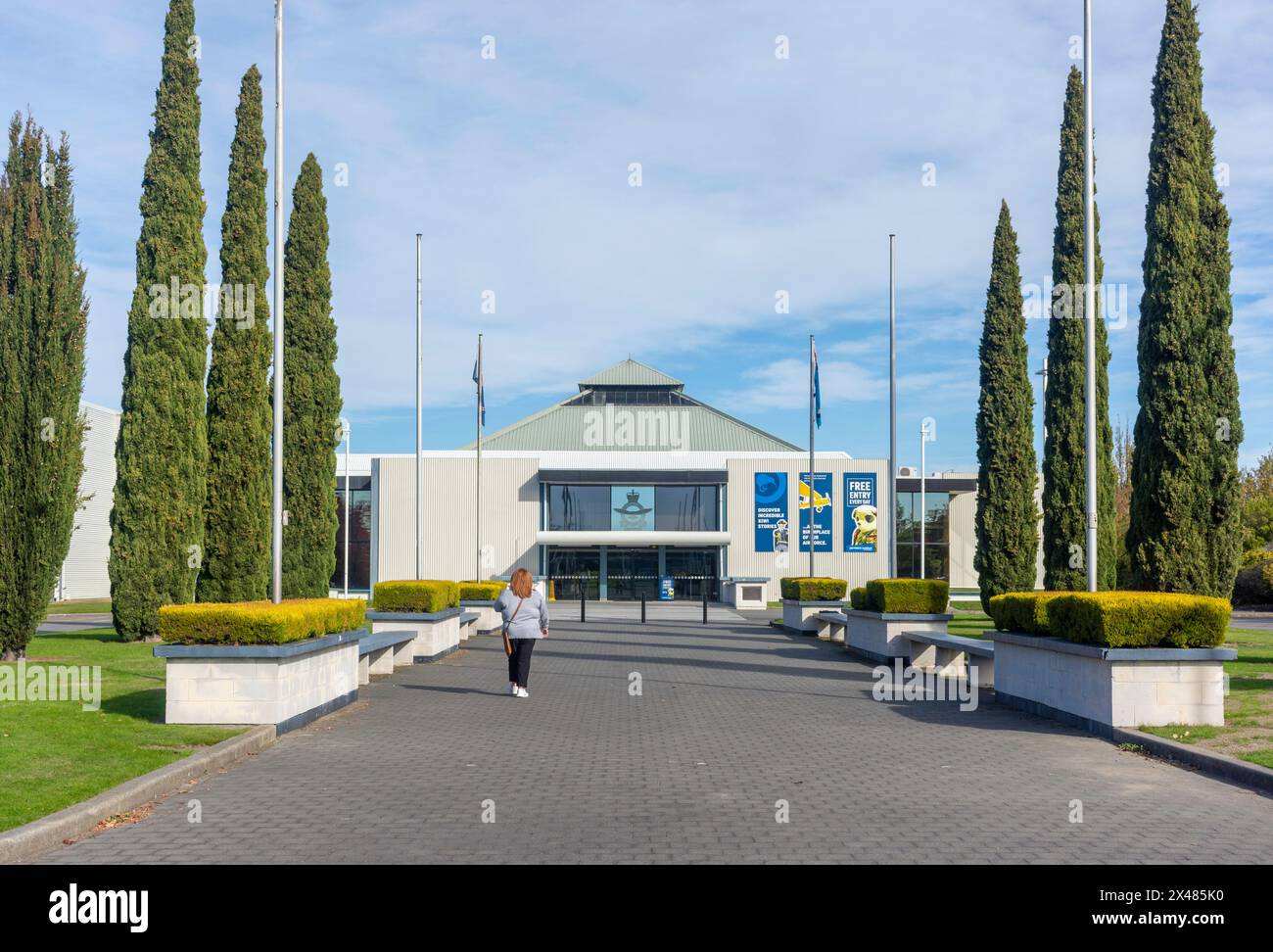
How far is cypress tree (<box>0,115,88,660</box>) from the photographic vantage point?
728 inches

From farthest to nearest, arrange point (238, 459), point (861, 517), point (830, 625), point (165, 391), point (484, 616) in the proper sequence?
point (861, 517) < point (484, 616) < point (830, 625) < point (165, 391) < point (238, 459)

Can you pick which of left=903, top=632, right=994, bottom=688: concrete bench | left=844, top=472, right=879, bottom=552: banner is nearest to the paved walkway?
left=903, top=632, right=994, bottom=688: concrete bench

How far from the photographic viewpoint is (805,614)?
2923 centimetres

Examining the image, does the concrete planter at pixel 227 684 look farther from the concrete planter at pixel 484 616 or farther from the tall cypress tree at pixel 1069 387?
the concrete planter at pixel 484 616

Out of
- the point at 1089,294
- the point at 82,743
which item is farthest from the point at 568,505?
the point at 82,743

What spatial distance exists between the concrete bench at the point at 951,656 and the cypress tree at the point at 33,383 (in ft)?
46.3

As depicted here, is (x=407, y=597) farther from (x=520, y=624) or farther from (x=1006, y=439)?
(x=1006, y=439)

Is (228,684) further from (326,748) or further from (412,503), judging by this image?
(412,503)

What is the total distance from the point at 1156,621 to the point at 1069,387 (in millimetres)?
14120

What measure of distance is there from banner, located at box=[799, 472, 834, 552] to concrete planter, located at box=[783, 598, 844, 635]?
763 inches

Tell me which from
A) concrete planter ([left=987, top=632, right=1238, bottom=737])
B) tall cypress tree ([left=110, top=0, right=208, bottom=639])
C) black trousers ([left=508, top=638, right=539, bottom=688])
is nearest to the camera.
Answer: concrete planter ([left=987, top=632, right=1238, bottom=737])

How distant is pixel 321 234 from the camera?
83.9 ft

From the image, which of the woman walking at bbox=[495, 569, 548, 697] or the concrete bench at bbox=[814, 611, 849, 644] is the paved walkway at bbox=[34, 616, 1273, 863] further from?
the concrete bench at bbox=[814, 611, 849, 644]
